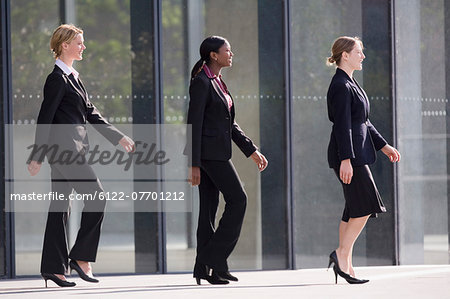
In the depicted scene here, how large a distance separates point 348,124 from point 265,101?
2.25 meters

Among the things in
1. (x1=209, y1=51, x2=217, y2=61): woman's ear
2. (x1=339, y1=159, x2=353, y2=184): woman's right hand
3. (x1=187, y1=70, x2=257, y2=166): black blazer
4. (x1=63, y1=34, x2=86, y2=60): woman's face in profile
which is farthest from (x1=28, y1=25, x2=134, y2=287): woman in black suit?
(x1=339, y1=159, x2=353, y2=184): woman's right hand

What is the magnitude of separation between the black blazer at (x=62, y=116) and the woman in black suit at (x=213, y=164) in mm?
862

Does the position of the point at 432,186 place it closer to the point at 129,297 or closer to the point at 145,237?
the point at 145,237

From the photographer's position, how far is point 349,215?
7.32 meters

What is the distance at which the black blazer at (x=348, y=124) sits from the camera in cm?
704

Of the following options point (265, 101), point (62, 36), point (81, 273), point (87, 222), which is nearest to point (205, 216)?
point (87, 222)

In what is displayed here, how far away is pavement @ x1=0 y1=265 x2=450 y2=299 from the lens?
21.6 feet

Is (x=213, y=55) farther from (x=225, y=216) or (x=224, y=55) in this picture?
(x=225, y=216)

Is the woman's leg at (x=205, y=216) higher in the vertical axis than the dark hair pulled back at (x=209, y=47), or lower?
lower

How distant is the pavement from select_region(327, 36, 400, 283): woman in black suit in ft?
1.15

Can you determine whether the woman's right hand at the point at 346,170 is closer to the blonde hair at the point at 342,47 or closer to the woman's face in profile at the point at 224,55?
the blonde hair at the point at 342,47

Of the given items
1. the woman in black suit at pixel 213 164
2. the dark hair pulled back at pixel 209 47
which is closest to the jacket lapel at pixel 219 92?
the woman in black suit at pixel 213 164

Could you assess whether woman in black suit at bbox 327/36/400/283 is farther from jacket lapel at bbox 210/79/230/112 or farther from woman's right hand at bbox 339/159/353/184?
jacket lapel at bbox 210/79/230/112

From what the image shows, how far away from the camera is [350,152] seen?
7012 mm
